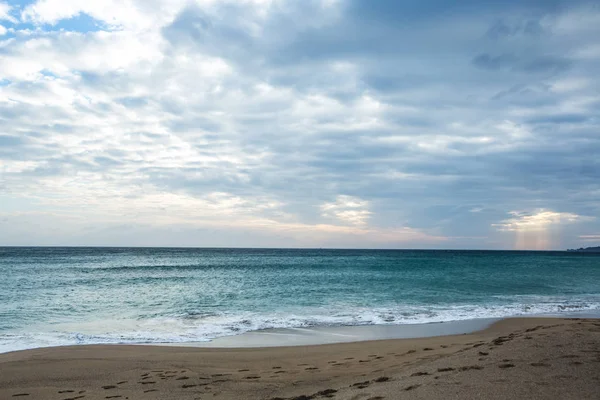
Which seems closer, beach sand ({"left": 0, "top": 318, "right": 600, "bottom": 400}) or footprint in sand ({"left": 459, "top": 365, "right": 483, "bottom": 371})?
beach sand ({"left": 0, "top": 318, "right": 600, "bottom": 400})

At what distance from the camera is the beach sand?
6516 mm

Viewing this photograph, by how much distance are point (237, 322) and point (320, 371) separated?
8.96 metres

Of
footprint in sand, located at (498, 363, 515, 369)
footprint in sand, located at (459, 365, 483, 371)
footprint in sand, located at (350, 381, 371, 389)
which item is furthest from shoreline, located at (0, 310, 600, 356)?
footprint in sand, located at (498, 363, 515, 369)

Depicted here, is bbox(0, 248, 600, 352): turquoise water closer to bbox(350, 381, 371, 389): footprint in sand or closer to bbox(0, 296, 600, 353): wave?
bbox(0, 296, 600, 353): wave

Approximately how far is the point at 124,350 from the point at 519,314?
58.8ft

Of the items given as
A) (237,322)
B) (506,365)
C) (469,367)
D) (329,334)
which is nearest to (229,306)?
(237,322)

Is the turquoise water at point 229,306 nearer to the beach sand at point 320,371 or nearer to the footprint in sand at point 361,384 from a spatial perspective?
the beach sand at point 320,371

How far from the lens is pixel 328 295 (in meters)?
27.0

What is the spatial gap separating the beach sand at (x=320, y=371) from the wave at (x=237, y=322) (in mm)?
1681

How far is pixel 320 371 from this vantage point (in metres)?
9.56

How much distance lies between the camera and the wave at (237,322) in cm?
1452

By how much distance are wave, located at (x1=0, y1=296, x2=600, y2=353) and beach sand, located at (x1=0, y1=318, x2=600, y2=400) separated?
168cm

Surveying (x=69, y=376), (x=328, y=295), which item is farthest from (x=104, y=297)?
(x=69, y=376)

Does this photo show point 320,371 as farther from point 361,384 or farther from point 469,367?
→ point 469,367
